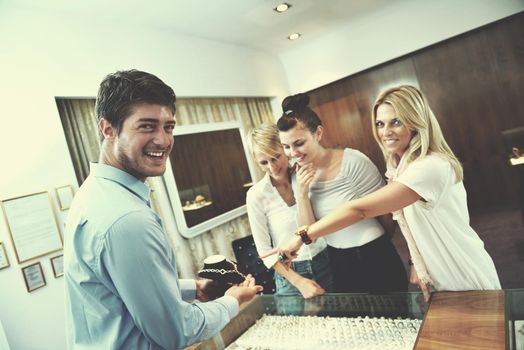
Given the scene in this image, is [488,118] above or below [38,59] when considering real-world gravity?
below

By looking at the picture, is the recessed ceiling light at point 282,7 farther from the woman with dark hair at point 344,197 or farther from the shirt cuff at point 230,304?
the shirt cuff at point 230,304


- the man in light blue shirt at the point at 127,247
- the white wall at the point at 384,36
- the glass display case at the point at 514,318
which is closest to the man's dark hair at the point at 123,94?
the man in light blue shirt at the point at 127,247

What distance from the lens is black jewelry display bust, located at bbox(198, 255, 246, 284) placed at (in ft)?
4.21

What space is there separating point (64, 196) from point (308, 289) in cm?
171

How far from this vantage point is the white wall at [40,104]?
197 cm

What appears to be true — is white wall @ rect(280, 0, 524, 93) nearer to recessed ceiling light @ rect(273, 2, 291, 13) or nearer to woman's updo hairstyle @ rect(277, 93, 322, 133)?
recessed ceiling light @ rect(273, 2, 291, 13)

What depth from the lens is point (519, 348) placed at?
888 millimetres

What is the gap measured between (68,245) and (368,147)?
14.8 ft

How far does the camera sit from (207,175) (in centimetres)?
355

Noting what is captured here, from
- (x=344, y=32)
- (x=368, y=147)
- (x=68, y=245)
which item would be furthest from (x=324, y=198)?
(x=344, y=32)

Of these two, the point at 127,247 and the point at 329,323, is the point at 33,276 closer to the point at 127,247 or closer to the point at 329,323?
the point at 127,247

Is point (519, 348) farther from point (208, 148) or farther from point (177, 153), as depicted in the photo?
point (208, 148)

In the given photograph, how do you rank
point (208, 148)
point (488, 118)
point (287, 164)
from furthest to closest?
point (488, 118) < point (208, 148) < point (287, 164)

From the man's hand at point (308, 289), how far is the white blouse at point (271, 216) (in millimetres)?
257
